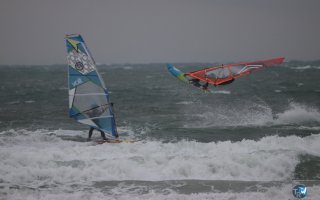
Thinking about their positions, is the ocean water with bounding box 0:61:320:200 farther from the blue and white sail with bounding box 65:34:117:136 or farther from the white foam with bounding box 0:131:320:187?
the blue and white sail with bounding box 65:34:117:136

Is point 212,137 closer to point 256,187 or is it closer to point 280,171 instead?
point 280,171

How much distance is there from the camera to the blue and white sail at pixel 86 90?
37.5 feet

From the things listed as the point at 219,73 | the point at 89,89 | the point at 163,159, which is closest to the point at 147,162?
the point at 163,159

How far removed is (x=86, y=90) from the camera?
11.8m

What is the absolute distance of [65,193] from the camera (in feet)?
27.5

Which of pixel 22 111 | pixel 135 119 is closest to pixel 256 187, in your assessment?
pixel 135 119

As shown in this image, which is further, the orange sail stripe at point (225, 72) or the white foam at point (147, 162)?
the orange sail stripe at point (225, 72)

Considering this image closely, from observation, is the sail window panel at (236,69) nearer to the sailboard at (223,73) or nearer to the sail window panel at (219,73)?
the sailboard at (223,73)

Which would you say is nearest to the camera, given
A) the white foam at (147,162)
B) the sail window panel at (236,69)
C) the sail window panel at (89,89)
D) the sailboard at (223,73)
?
the white foam at (147,162)

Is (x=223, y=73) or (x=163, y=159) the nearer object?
(x=163, y=159)

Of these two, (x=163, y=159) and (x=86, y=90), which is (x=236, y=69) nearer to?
(x=163, y=159)

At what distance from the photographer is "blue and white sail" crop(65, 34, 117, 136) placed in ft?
37.5

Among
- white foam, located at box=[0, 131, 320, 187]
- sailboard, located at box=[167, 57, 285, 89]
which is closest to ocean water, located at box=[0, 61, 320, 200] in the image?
white foam, located at box=[0, 131, 320, 187]

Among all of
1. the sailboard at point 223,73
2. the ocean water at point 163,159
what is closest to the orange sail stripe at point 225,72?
the sailboard at point 223,73
